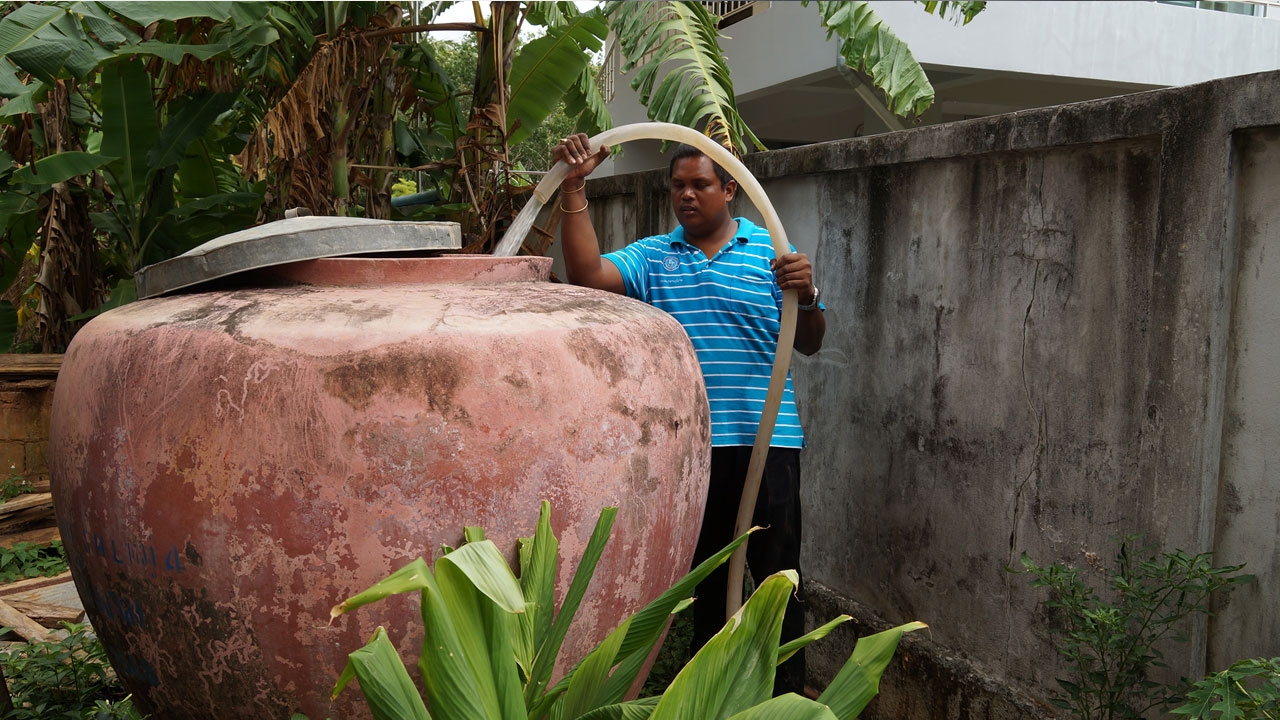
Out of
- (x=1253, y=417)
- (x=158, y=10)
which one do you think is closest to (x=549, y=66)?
(x=158, y=10)

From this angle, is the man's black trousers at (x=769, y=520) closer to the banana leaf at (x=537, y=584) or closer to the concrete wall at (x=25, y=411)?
the banana leaf at (x=537, y=584)

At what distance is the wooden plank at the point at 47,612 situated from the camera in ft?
11.6

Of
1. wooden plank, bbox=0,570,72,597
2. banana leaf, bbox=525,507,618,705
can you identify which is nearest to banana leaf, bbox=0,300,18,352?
wooden plank, bbox=0,570,72,597

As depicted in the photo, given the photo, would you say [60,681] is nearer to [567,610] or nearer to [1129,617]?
[567,610]

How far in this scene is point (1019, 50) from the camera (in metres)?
7.63

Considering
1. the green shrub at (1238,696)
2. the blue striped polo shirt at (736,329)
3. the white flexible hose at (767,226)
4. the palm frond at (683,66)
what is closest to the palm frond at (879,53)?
the palm frond at (683,66)

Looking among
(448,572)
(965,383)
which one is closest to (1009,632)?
(965,383)

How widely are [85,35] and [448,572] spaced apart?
3.31 m

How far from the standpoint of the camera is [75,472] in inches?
74.9

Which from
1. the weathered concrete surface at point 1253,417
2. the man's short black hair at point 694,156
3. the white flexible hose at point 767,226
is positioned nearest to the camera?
the weathered concrete surface at point 1253,417

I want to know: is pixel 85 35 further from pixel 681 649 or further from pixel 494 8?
pixel 681 649

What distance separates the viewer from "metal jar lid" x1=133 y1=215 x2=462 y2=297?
1975 mm

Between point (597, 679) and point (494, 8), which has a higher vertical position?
point (494, 8)

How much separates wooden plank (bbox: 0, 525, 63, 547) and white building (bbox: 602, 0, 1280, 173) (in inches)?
201
